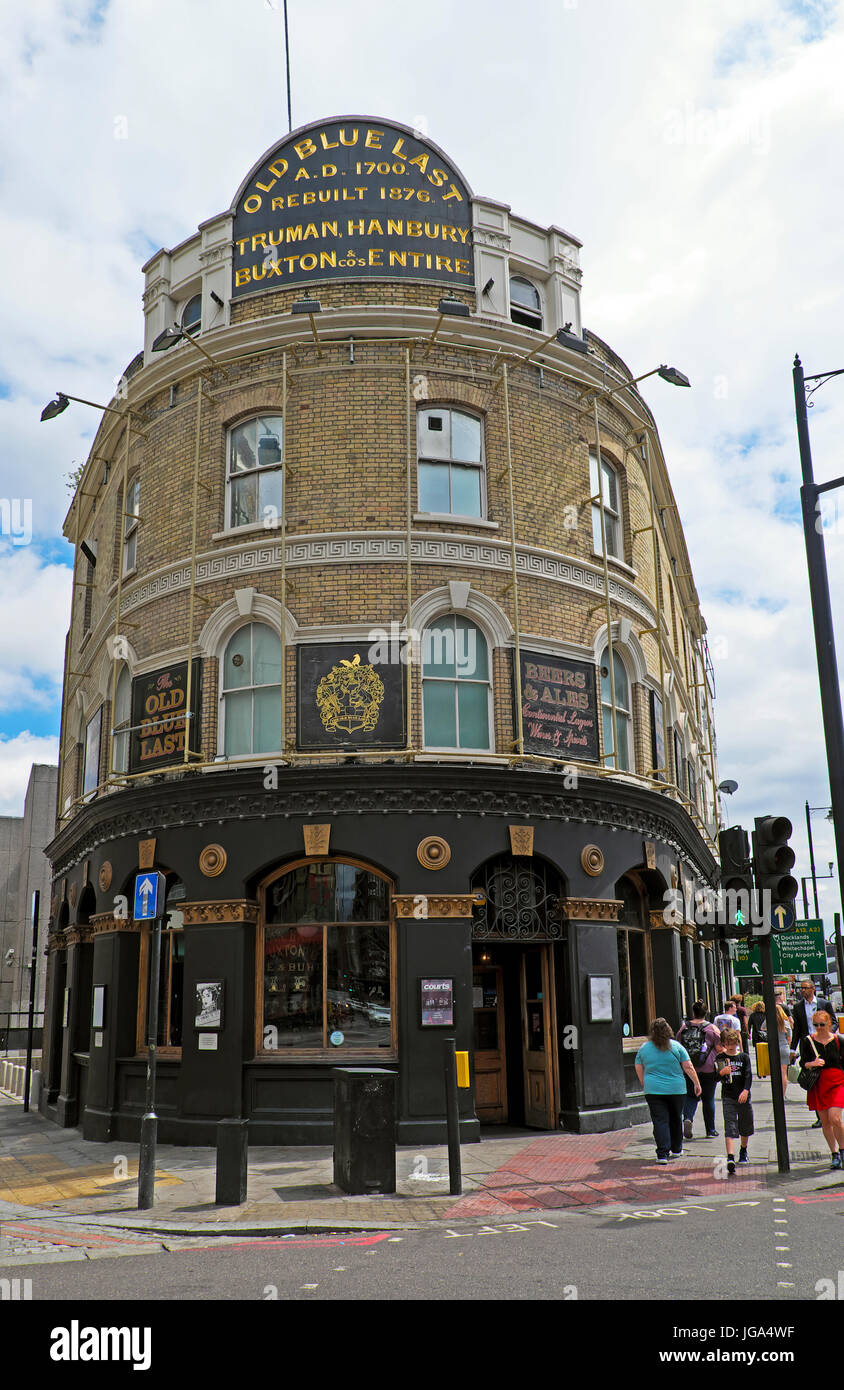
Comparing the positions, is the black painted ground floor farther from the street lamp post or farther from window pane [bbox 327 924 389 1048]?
the street lamp post

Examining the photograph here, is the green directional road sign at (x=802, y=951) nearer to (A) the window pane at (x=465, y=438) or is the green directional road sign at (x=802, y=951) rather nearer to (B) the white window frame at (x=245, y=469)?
(A) the window pane at (x=465, y=438)

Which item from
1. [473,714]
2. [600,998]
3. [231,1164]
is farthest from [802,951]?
[231,1164]

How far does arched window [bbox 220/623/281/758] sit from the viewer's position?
611 inches

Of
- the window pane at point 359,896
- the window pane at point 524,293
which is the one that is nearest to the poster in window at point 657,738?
the window pane at point 359,896

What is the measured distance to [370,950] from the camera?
1445 centimetres

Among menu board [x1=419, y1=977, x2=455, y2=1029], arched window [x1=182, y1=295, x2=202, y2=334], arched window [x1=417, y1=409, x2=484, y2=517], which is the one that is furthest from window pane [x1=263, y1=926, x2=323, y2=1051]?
arched window [x1=182, y1=295, x2=202, y2=334]

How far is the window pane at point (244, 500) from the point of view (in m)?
16.5

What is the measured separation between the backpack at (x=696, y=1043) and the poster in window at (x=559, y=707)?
4088 mm

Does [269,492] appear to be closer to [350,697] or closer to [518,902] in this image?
[350,697]

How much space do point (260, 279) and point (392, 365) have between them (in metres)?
2.98

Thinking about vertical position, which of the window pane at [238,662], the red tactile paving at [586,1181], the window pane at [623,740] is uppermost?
the window pane at [238,662]

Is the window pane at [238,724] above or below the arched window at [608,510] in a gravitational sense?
below

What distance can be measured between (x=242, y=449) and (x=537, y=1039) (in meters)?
10.1
